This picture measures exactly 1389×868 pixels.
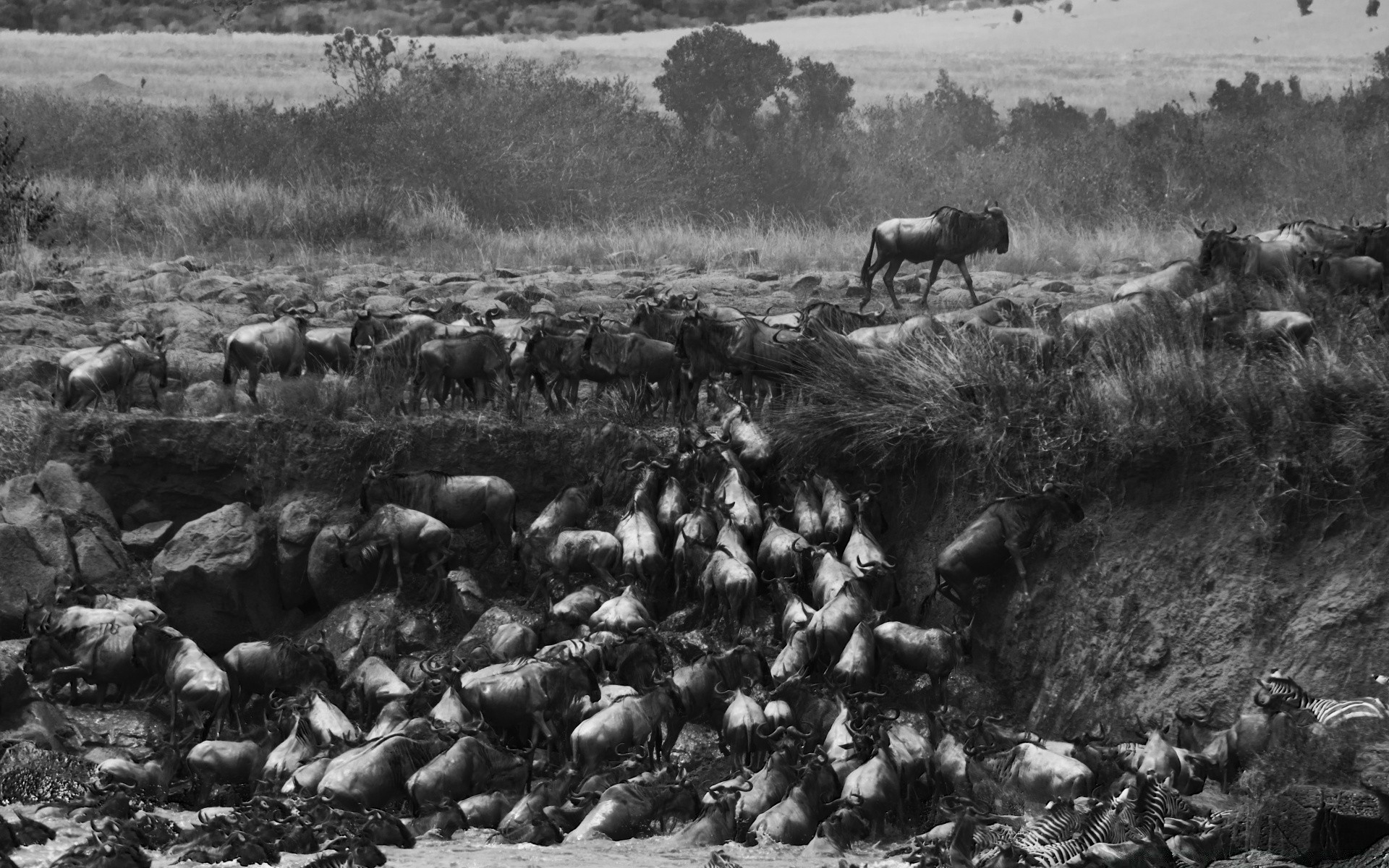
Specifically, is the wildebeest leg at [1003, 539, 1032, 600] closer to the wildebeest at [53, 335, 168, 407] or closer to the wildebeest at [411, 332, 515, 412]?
the wildebeest at [411, 332, 515, 412]

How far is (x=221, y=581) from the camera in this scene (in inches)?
506

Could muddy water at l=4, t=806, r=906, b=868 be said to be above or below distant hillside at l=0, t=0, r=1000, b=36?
below

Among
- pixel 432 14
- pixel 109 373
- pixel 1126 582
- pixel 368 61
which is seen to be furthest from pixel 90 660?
pixel 432 14

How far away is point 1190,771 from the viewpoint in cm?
891

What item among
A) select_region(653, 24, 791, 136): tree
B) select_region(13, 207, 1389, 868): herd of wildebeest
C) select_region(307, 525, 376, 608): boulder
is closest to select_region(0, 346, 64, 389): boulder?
select_region(13, 207, 1389, 868): herd of wildebeest

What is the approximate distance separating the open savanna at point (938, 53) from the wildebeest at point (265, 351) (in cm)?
2835

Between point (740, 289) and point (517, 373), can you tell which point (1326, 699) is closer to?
point (517, 373)

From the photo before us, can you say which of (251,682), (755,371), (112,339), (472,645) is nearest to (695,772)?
(472,645)

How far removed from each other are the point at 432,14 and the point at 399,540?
130 ft

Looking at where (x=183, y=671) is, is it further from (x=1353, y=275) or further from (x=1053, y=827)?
(x=1353, y=275)

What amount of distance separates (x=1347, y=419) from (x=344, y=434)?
310 inches

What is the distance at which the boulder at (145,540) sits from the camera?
44.2ft

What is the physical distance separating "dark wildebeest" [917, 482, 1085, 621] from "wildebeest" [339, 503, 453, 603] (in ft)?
13.0

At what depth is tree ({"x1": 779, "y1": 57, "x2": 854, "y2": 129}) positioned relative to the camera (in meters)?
40.7
